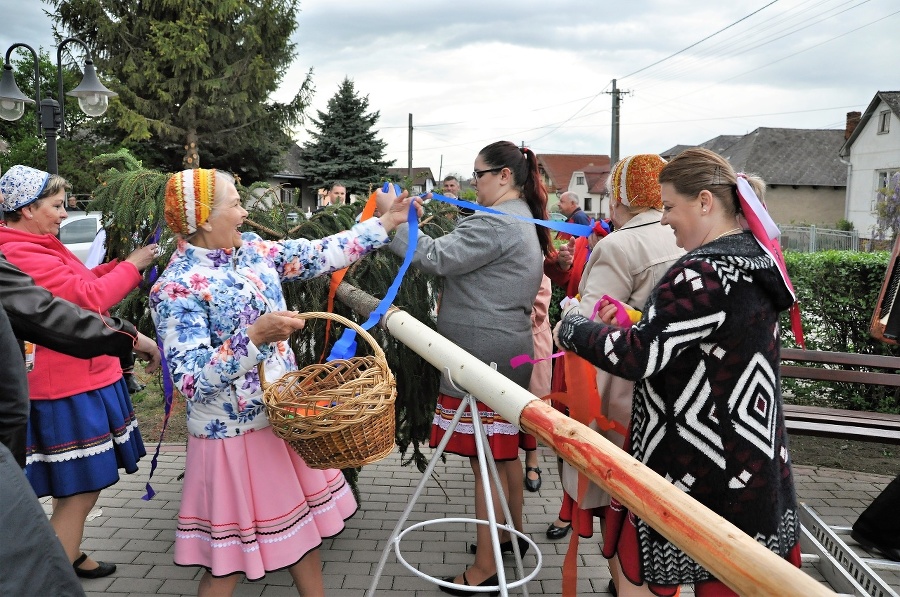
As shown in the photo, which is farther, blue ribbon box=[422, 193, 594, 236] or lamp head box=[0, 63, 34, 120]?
lamp head box=[0, 63, 34, 120]

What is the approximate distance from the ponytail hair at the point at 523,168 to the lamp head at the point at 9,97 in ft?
31.0

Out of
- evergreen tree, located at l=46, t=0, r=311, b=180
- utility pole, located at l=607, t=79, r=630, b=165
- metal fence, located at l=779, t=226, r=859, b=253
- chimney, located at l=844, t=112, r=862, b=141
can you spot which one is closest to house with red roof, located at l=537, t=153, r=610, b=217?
chimney, located at l=844, t=112, r=862, b=141

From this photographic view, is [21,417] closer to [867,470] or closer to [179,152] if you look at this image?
[867,470]

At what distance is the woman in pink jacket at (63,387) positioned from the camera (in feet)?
10.6

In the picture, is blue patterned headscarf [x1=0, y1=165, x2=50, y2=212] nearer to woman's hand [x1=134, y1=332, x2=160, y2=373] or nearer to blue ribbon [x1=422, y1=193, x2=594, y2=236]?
woman's hand [x1=134, y1=332, x2=160, y2=373]

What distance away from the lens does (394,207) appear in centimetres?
312

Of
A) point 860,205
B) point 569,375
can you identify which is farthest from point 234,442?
point 860,205

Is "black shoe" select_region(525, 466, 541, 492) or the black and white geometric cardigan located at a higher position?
the black and white geometric cardigan

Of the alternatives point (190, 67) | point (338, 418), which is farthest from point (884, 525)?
point (190, 67)

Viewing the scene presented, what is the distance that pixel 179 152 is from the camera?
26.4 meters

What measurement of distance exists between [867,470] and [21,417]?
581 centimetres

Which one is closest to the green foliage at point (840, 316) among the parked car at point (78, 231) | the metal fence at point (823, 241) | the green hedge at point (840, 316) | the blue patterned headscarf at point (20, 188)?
the green hedge at point (840, 316)

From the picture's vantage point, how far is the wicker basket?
2195 millimetres

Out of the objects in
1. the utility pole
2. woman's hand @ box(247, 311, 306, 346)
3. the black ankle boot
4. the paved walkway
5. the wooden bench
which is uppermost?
the utility pole
